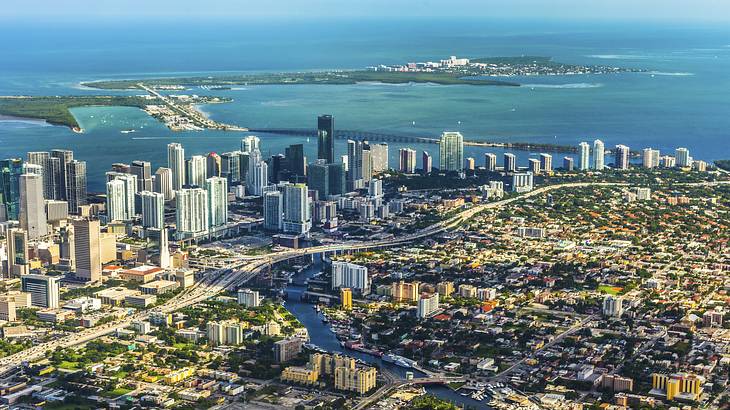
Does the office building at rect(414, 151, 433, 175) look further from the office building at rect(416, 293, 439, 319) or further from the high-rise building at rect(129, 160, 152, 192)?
the office building at rect(416, 293, 439, 319)

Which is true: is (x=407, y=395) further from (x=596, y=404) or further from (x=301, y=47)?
(x=301, y=47)

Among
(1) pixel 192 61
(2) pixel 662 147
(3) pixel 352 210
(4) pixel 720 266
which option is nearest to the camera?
(4) pixel 720 266

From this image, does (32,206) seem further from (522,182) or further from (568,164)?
(568,164)

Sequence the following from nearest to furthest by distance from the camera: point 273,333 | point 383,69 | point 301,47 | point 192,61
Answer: point 273,333 → point 383,69 → point 192,61 → point 301,47

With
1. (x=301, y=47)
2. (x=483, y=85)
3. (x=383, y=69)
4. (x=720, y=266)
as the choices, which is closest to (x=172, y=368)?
(x=720, y=266)

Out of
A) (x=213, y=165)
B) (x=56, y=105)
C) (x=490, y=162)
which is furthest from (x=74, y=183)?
(x=56, y=105)

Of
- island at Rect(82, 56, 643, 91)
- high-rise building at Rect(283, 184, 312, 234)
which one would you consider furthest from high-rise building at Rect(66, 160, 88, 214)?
island at Rect(82, 56, 643, 91)

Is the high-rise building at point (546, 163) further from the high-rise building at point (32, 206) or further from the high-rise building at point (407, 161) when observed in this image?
the high-rise building at point (32, 206)

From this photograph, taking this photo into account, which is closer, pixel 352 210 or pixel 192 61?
pixel 352 210
